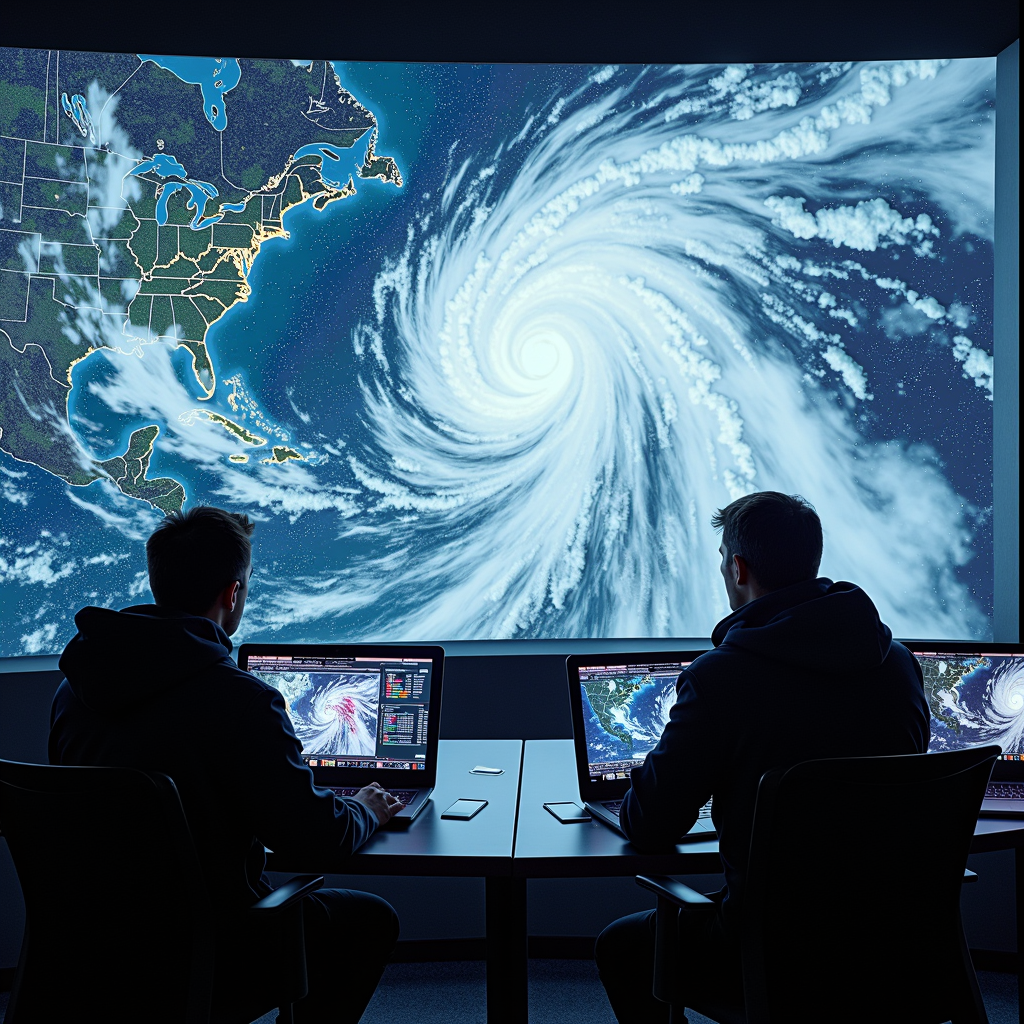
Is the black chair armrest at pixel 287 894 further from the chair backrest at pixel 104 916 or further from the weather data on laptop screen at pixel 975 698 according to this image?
the weather data on laptop screen at pixel 975 698

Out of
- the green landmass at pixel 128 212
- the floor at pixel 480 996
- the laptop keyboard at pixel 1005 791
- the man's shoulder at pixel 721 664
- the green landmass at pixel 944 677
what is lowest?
the floor at pixel 480 996

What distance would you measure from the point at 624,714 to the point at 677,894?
57 centimetres

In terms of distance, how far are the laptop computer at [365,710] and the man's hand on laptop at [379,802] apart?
0.15 meters

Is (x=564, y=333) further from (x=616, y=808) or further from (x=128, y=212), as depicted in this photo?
(x=616, y=808)

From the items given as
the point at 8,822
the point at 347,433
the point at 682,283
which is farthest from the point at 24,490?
the point at 682,283

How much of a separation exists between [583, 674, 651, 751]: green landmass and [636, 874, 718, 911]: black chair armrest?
17.0 inches

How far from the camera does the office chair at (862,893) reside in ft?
4.26

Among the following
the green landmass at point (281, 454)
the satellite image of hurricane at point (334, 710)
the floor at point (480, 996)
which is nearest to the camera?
the satellite image of hurricane at point (334, 710)

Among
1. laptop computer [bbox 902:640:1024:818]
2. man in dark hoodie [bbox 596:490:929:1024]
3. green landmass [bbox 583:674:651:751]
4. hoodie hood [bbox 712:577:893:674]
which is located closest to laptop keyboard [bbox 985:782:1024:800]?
laptop computer [bbox 902:640:1024:818]

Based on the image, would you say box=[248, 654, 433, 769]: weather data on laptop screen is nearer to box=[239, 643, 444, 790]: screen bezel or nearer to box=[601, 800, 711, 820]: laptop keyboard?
box=[239, 643, 444, 790]: screen bezel

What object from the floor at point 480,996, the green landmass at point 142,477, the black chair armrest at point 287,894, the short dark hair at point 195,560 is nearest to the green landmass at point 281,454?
the green landmass at point 142,477

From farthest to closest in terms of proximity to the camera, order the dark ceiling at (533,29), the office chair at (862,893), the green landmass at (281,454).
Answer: the green landmass at (281,454), the dark ceiling at (533,29), the office chair at (862,893)

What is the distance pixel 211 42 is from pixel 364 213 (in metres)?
0.74

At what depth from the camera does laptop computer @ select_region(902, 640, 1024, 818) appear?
201 centimetres
